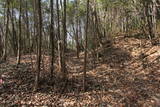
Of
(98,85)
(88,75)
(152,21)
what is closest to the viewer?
(98,85)

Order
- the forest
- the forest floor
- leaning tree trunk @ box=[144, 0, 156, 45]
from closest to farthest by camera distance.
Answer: the forest floor → the forest → leaning tree trunk @ box=[144, 0, 156, 45]

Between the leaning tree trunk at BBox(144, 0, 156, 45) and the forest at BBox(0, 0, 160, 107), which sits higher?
the leaning tree trunk at BBox(144, 0, 156, 45)

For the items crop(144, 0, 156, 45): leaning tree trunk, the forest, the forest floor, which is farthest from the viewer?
crop(144, 0, 156, 45): leaning tree trunk

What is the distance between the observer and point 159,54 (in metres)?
10.6

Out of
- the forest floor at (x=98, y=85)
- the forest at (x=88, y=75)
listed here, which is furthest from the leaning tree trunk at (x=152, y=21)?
the forest floor at (x=98, y=85)

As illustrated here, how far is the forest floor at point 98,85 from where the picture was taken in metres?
7.21

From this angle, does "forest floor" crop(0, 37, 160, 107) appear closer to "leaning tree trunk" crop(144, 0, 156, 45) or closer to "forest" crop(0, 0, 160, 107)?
"forest" crop(0, 0, 160, 107)

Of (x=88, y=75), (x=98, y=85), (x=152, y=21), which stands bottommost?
(x=98, y=85)

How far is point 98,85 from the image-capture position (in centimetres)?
898

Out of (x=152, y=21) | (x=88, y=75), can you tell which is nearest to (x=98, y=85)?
(x=88, y=75)

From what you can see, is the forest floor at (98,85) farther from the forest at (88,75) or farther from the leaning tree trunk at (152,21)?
the leaning tree trunk at (152,21)

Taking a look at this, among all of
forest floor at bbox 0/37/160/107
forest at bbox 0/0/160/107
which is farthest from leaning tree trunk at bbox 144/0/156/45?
forest floor at bbox 0/37/160/107

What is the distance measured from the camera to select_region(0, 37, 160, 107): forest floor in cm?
721

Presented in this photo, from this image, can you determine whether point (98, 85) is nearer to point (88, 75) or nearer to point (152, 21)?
point (88, 75)
